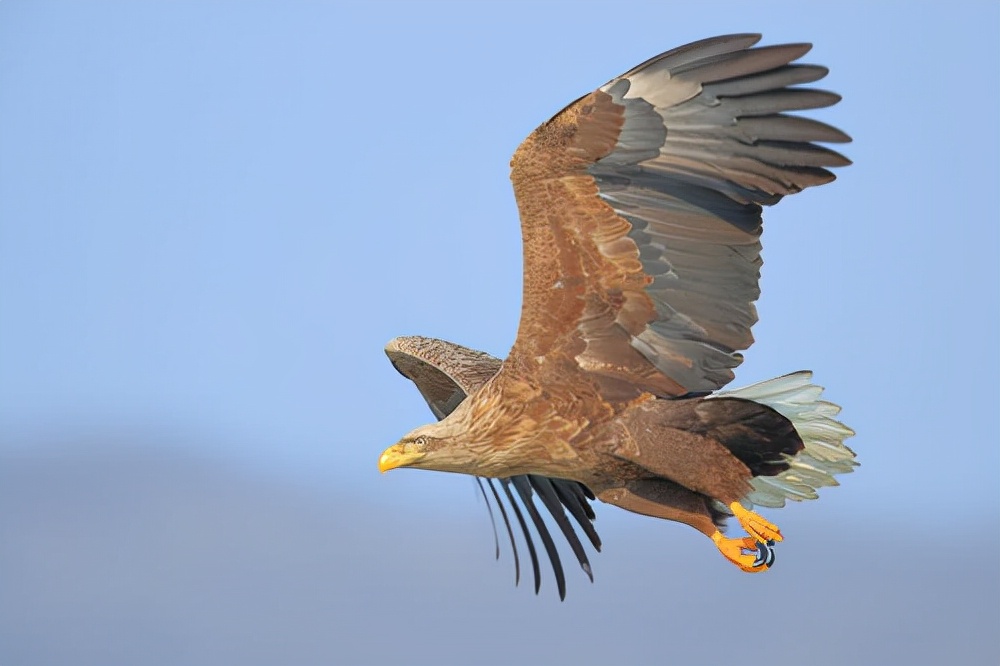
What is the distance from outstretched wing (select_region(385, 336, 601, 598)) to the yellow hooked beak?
2.59 feet

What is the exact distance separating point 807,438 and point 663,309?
1.05m

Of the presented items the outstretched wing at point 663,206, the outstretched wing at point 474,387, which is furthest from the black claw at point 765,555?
the outstretched wing at point 474,387

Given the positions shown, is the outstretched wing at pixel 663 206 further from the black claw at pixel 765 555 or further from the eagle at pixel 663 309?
the black claw at pixel 765 555

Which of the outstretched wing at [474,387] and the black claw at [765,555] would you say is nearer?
the black claw at [765,555]

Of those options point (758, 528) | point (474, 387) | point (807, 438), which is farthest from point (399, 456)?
point (807, 438)

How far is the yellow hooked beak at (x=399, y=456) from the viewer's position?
6.28 m

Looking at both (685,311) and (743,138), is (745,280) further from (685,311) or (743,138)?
(743,138)

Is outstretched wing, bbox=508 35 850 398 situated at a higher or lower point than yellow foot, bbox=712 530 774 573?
higher

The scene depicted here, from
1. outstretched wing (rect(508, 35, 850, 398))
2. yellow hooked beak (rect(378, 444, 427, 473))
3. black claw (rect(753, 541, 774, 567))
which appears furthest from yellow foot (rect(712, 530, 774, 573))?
yellow hooked beak (rect(378, 444, 427, 473))

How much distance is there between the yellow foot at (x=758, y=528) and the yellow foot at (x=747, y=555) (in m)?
0.04

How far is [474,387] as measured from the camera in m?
7.02

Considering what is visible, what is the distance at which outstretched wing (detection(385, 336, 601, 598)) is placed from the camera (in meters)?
7.29

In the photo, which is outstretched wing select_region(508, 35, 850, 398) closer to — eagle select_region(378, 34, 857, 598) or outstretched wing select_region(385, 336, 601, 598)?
eagle select_region(378, 34, 857, 598)

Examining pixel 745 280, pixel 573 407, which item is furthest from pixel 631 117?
pixel 573 407
